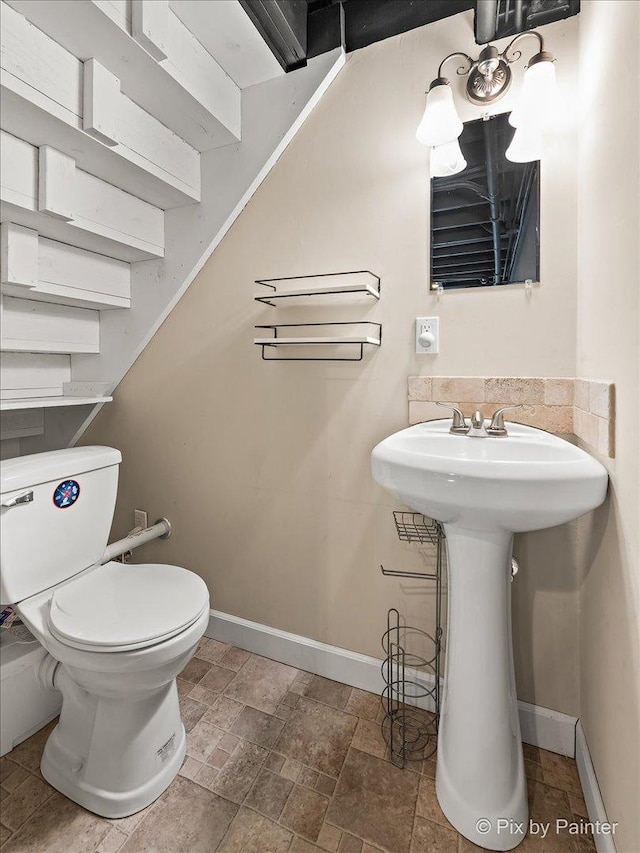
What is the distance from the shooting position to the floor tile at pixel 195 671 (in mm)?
1587

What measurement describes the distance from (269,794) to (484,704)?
0.64 metres

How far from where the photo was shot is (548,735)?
4.22 feet

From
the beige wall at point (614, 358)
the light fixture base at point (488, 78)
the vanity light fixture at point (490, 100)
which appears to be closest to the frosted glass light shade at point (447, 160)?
the vanity light fixture at point (490, 100)

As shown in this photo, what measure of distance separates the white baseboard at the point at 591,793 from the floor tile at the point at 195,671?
1.25 meters

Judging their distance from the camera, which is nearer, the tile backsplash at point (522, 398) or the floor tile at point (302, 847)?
the floor tile at point (302, 847)

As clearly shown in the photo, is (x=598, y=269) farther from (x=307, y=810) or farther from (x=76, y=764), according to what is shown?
(x=76, y=764)

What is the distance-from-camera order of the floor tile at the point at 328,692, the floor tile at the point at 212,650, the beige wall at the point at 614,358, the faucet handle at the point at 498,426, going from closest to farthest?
the beige wall at the point at 614,358, the faucet handle at the point at 498,426, the floor tile at the point at 328,692, the floor tile at the point at 212,650

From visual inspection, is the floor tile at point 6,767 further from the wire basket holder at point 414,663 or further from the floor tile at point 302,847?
the wire basket holder at point 414,663

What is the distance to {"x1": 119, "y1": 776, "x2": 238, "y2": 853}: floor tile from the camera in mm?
1023

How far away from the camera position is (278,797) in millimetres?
1138

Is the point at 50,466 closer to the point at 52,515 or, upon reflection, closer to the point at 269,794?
the point at 52,515

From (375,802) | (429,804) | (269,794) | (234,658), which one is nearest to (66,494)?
(234,658)

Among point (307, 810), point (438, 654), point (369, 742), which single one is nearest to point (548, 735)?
point (438, 654)

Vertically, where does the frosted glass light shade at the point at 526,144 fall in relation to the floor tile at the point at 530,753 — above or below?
above
